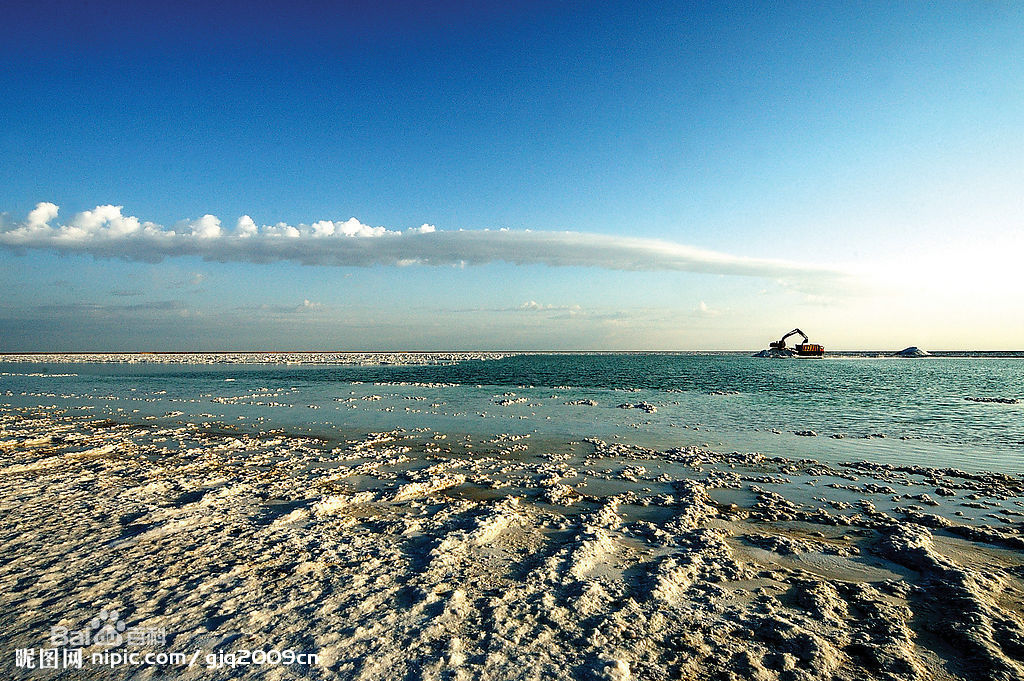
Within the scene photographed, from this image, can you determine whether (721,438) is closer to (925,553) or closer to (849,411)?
(925,553)

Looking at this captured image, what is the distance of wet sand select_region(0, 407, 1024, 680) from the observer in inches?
196

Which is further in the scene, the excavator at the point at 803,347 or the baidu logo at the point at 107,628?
the excavator at the point at 803,347

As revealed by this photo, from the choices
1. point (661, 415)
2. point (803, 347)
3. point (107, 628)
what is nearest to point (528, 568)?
point (107, 628)

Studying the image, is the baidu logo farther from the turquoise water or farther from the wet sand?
the turquoise water

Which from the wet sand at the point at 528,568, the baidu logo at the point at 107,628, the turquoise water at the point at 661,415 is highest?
the baidu logo at the point at 107,628

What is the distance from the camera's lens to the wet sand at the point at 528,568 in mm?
4988

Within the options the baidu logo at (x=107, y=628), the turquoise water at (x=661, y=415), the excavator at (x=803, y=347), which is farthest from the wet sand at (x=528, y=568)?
the excavator at (x=803, y=347)

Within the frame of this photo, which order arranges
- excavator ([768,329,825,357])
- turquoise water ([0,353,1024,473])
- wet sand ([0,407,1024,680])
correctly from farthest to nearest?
excavator ([768,329,825,357])
turquoise water ([0,353,1024,473])
wet sand ([0,407,1024,680])

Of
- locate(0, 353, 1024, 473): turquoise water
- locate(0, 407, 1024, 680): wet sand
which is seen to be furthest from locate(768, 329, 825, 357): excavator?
locate(0, 407, 1024, 680): wet sand

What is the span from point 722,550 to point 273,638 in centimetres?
636

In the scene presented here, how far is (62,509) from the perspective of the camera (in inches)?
363

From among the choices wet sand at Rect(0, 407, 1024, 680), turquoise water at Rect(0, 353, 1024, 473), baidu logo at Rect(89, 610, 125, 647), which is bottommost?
turquoise water at Rect(0, 353, 1024, 473)

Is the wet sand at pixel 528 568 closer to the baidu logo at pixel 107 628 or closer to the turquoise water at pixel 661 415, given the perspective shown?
the baidu logo at pixel 107 628

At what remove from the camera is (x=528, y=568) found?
7.03 metres
